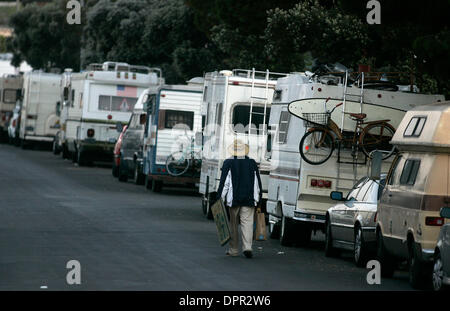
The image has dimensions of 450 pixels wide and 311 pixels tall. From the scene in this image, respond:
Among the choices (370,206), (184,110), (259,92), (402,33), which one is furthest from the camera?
(184,110)

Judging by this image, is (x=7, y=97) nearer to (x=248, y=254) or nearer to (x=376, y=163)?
(x=248, y=254)

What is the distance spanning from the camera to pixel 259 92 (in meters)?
25.2

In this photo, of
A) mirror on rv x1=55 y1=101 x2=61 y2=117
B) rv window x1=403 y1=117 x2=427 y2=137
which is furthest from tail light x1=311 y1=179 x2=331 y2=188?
mirror on rv x1=55 y1=101 x2=61 y2=117

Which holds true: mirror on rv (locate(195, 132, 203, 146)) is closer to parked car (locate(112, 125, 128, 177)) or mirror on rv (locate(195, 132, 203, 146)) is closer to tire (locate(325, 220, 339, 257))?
parked car (locate(112, 125, 128, 177))

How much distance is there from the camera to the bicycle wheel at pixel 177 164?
103 feet

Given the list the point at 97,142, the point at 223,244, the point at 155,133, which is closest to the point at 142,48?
the point at 97,142

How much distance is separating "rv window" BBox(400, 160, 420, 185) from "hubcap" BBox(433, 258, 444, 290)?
1387mm

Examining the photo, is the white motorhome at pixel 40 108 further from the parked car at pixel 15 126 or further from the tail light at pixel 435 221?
the tail light at pixel 435 221

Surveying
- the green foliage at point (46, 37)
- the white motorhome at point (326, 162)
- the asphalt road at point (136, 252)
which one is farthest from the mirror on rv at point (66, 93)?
the green foliage at point (46, 37)

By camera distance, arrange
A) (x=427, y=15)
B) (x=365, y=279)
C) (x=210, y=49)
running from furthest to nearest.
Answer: (x=210, y=49) → (x=427, y=15) → (x=365, y=279)

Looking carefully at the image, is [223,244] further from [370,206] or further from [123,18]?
[123,18]

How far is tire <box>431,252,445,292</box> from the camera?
13.6 meters

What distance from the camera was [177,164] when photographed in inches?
1240

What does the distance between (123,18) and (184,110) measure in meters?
27.8
